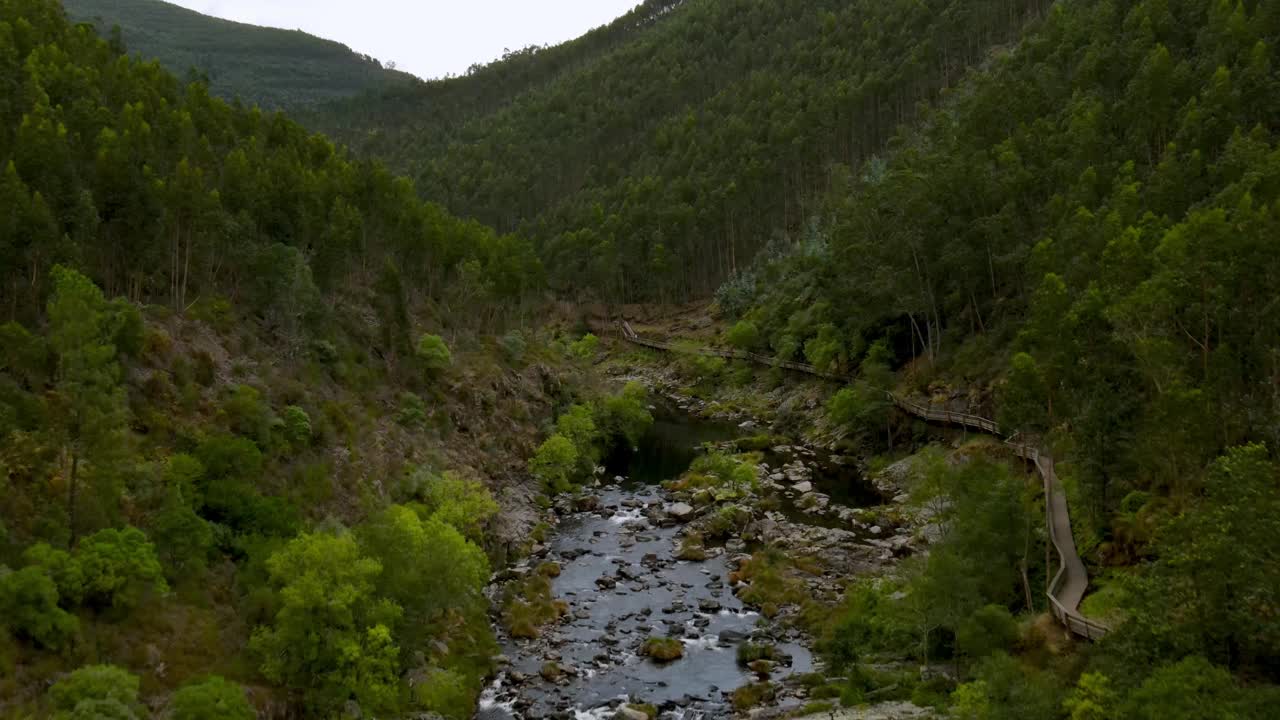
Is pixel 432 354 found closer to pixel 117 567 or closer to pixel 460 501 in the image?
pixel 460 501

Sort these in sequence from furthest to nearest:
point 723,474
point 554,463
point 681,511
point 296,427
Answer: point 554,463 < point 723,474 < point 681,511 < point 296,427

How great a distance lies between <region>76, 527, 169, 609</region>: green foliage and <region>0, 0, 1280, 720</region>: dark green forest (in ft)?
0.49

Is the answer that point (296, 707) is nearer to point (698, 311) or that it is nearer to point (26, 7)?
point (26, 7)

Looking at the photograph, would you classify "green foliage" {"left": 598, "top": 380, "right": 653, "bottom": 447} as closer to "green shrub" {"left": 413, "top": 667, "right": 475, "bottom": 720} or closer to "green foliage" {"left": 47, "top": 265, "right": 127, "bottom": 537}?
"green shrub" {"left": 413, "top": 667, "right": 475, "bottom": 720}

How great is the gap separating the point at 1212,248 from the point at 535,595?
3793 cm

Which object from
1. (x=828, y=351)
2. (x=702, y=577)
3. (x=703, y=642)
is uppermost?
(x=828, y=351)

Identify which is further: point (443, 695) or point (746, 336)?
point (746, 336)

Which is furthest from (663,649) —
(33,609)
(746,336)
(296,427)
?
(746,336)

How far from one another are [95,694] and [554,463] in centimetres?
4735

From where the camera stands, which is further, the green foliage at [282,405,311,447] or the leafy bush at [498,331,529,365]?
the leafy bush at [498,331,529,365]

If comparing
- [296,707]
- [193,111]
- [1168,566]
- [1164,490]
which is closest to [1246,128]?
[1164,490]

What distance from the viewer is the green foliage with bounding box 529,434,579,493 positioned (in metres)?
72.4

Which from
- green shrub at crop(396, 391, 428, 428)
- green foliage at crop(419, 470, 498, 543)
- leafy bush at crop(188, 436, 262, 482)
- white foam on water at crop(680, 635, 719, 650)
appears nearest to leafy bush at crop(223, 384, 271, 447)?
leafy bush at crop(188, 436, 262, 482)

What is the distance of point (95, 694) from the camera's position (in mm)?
27406
